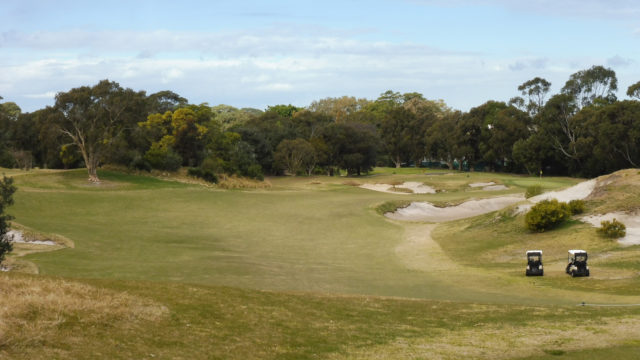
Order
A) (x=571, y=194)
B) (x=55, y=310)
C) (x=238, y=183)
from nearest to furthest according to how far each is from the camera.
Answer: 1. (x=55, y=310)
2. (x=571, y=194)
3. (x=238, y=183)

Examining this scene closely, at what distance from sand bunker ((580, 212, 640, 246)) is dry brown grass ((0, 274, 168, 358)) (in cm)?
2475

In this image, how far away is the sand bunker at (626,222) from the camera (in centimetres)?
2992

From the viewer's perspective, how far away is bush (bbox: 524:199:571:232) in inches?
1341

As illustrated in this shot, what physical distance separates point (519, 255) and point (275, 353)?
22.2 meters

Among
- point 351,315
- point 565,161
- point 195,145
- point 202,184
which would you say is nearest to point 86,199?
point 202,184

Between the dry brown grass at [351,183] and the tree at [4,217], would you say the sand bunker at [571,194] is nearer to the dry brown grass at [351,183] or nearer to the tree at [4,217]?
the tree at [4,217]

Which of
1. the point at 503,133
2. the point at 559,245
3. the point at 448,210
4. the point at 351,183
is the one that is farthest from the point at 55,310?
the point at 503,133

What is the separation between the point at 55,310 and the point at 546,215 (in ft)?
93.2

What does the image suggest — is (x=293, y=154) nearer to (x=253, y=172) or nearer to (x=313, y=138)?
(x=313, y=138)

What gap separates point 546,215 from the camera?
34.1 metres

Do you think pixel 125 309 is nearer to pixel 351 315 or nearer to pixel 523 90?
pixel 351 315

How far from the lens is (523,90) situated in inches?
4151

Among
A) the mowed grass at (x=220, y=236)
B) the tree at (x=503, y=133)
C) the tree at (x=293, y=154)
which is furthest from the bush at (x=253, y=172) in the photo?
the tree at (x=503, y=133)

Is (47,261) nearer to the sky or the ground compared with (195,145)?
nearer to the ground
